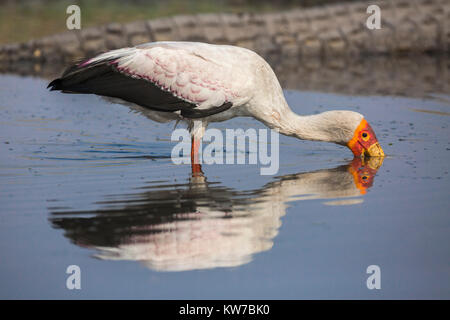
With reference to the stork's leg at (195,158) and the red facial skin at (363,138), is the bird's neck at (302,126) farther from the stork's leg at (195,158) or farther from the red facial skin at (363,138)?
the stork's leg at (195,158)

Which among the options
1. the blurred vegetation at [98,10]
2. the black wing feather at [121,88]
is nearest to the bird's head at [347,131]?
the black wing feather at [121,88]

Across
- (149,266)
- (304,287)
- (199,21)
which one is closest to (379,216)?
(304,287)

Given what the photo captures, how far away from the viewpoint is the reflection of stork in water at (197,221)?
221 inches

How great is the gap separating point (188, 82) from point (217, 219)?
2.31 metres

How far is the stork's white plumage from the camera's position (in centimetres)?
823

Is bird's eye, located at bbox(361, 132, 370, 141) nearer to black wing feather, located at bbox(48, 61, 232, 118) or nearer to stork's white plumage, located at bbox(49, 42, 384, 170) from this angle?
stork's white plumage, located at bbox(49, 42, 384, 170)

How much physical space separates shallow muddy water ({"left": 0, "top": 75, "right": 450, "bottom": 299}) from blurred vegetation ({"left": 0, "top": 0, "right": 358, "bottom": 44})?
28.7 ft

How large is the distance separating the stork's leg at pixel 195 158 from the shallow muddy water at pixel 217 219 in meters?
0.08

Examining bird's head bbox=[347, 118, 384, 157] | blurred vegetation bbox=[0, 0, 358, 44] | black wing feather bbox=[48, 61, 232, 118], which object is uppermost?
blurred vegetation bbox=[0, 0, 358, 44]

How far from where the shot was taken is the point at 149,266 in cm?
539

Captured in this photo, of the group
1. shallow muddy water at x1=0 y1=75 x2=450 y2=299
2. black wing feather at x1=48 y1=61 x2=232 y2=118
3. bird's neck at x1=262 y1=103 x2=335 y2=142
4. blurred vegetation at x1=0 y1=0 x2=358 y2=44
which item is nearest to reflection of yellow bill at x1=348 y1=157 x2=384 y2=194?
shallow muddy water at x1=0 y1=75 x2=450 y2=299

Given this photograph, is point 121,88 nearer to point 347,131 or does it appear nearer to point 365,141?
point 347,131

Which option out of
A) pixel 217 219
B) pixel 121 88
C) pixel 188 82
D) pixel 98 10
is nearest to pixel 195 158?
pixel 188 82

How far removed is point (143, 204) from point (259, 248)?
1.33 m
